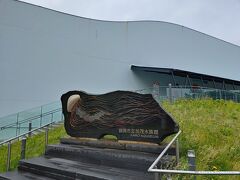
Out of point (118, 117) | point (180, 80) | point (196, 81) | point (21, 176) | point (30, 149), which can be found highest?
point (196, 81)

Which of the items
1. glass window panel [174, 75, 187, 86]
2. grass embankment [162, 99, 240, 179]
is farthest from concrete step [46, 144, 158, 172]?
glass window panel [174, 75, 187, 86]

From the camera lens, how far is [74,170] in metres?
5.45

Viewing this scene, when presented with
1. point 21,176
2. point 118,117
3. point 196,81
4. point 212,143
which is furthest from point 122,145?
point 196,81

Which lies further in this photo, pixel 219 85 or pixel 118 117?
pixel 219 85

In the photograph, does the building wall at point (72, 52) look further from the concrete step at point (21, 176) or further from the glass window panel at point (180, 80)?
the concrete step at point (21, 176)

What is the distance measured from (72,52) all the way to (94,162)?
525 inches

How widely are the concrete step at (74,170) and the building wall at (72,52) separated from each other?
1007 cm

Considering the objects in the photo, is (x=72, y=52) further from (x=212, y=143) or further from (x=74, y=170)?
(x=212, y=143)

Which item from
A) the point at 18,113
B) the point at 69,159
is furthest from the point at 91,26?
the point at 69,159

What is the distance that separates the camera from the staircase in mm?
5188

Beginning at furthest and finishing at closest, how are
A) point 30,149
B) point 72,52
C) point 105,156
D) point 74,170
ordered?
point 72,52 → point 30,149 → point 105,156 → point 74,170

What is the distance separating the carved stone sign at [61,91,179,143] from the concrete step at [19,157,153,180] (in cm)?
90

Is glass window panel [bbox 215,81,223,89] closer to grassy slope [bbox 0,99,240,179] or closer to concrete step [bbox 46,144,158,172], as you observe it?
grassy slope [bbox 0,99,240,179]

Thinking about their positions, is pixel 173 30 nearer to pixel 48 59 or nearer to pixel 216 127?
pixel 48 59
